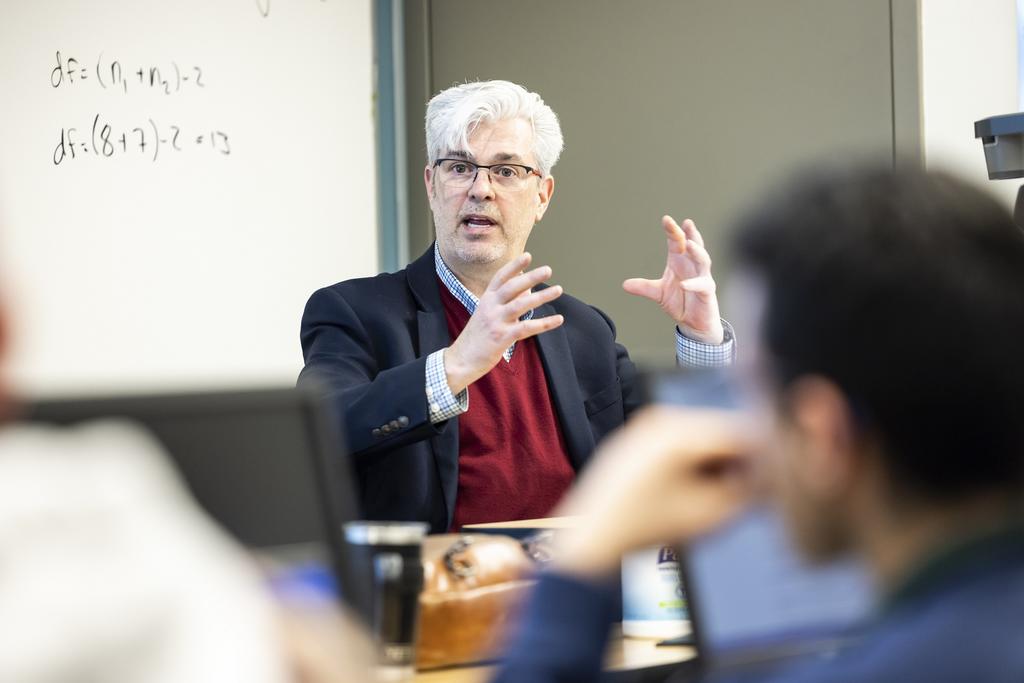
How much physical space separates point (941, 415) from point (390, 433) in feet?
4.16

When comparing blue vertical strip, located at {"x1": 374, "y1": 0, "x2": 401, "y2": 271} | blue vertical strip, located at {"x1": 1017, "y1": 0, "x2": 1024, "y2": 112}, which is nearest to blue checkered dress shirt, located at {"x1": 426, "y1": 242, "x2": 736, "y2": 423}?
blue vertical strip, located at {"x1": 374, "y1": 0, "x2": 401, "y2": 271}

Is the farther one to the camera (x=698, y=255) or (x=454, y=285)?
(x=454, y=285)

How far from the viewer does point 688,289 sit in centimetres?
206

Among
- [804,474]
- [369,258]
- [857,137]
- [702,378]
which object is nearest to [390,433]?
[702,378]

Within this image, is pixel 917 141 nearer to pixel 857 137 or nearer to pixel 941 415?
pixel 857 137

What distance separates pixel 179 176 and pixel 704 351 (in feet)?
3.87

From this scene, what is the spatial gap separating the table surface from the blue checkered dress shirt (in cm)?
34

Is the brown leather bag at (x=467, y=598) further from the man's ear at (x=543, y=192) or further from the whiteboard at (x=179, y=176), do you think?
the man's ear at (x=543, y=192)

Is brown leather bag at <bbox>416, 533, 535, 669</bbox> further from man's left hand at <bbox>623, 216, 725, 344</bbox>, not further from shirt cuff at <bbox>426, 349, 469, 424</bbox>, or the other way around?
man's left hand at <bbox>623, 216, 725, 344</bbox>

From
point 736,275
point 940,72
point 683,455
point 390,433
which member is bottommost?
point 390,433

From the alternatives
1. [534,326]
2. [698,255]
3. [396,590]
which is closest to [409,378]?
[534,326]

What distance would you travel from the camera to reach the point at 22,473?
2.33 ft

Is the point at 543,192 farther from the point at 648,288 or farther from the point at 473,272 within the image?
the point at 648,288

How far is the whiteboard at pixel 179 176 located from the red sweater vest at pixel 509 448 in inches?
24.6
